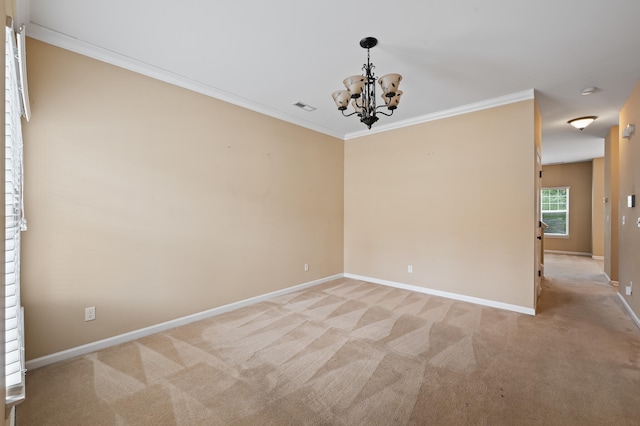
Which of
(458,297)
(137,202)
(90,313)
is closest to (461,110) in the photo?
(458,297)

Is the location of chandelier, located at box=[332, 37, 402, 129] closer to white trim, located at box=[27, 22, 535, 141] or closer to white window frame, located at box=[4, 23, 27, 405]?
white trim, located at box=[27, 22, 535, 141]

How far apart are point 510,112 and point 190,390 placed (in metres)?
4.65

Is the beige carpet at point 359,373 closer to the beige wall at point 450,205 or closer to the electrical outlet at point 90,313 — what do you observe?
the electrical outlet at point 90,313

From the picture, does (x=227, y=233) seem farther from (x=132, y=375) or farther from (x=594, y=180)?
(x=594, y=180)

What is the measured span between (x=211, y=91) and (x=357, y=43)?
193 centimetres

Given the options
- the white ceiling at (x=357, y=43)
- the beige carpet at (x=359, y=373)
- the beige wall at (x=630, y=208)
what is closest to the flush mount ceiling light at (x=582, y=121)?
the beige wall at (x=630, y=208)

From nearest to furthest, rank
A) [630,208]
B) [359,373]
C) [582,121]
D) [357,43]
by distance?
1. [359,373]
2. [357,43]
3. [630,208]
4. [582,121]

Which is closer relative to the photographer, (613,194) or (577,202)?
(613,194)

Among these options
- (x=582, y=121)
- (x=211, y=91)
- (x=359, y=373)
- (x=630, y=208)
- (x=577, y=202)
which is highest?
(x=211, y=91)

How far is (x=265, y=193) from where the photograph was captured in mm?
4195

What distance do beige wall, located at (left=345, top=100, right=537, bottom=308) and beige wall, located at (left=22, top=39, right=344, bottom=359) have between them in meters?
1.60

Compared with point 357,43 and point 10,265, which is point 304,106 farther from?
point 10,265

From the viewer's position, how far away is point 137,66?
2.95m

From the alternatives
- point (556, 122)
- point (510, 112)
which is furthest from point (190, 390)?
point (556, 122)
